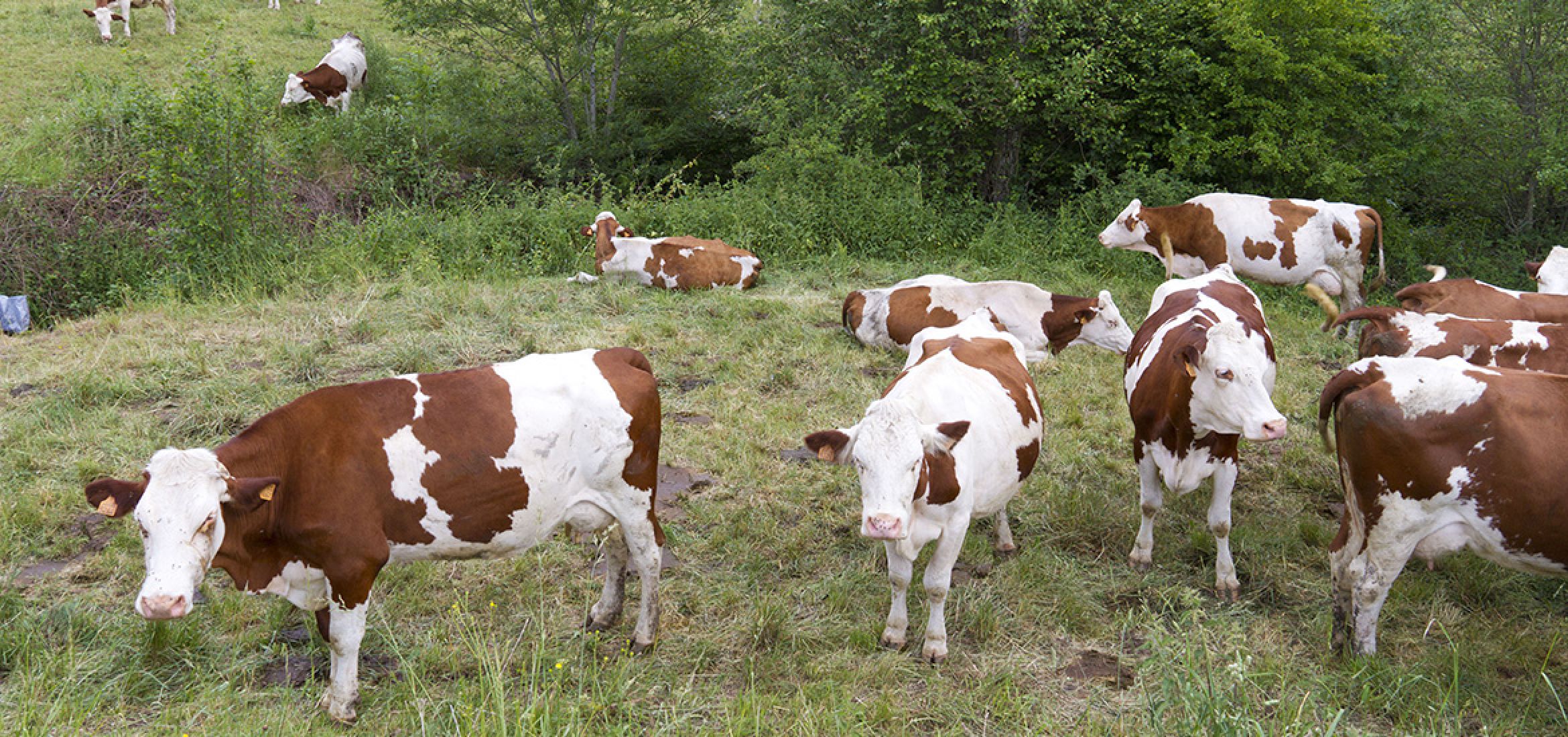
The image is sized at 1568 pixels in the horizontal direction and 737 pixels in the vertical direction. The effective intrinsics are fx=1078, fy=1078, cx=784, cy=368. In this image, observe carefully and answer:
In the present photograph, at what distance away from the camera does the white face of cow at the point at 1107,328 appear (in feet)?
31.3

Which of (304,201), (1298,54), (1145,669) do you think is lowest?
(304,201)

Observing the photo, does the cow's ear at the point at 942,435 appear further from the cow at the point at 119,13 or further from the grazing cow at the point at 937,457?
the cow at the point at 119,13

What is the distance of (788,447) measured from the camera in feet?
25.0

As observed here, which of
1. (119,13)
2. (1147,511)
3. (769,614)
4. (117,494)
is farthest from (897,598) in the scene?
(119,13)

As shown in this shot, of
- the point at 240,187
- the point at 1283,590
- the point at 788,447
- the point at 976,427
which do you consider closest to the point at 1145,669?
the point at 976,427

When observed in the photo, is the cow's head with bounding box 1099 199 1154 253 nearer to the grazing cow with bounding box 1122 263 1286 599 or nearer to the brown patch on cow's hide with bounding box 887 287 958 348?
the brown patch on cow's hide with bounding box 887 287 958 348

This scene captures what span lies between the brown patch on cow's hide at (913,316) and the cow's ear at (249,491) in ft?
21.3

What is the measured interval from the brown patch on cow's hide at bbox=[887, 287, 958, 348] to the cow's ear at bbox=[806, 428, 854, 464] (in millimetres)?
4913

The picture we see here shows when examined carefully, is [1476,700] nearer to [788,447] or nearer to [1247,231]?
[788,447]

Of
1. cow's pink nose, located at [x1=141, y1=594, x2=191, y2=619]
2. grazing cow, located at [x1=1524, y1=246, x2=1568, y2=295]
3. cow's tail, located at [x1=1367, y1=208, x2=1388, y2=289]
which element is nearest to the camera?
cow's pink nose, located at [x1=141, y1=594, x2=191, y2=619]

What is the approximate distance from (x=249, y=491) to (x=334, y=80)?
15.9 m

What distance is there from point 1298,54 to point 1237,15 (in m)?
1.10

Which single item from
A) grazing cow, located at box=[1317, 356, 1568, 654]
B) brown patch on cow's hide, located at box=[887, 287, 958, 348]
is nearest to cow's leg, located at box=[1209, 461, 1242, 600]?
grazing cow, located at box=[1317, 356, 1568, 654]

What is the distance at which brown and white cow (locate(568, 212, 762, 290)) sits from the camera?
1206 centimetres
